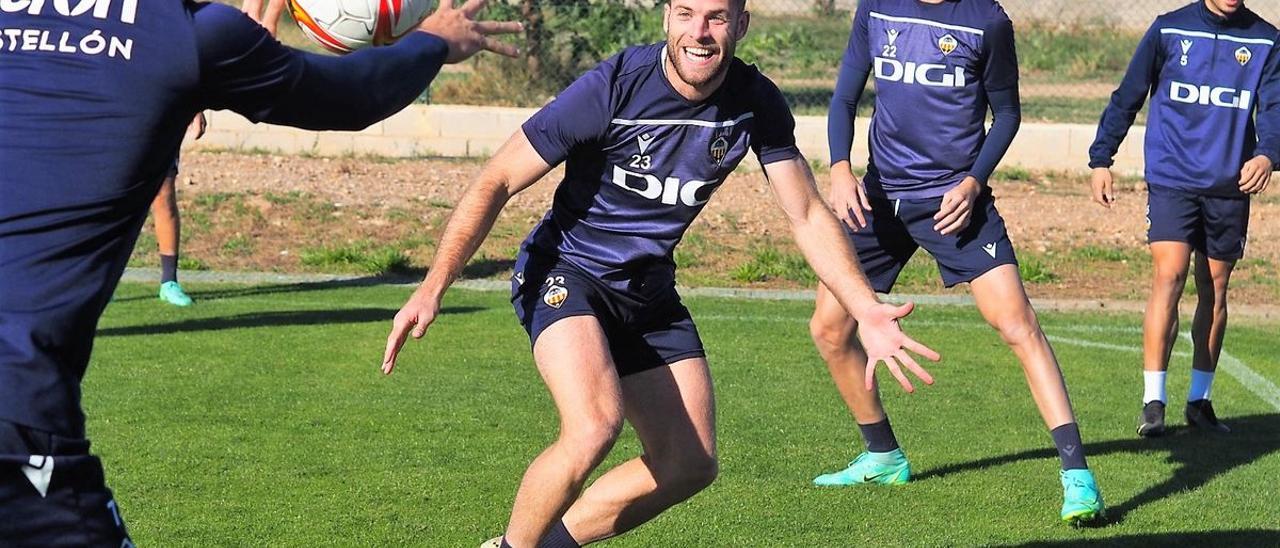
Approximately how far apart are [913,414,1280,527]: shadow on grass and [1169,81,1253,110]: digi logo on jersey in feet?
5.20

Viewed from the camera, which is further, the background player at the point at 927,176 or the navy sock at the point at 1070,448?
the background player at the point at 927,176

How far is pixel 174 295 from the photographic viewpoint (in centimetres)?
1143

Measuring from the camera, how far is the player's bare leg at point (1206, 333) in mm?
8258

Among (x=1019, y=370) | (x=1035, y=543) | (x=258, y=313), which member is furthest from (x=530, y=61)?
(x=1035, y=543)

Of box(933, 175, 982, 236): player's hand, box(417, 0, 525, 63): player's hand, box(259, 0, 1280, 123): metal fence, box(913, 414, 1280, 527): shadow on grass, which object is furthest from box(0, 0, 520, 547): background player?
box(259, 0, 1280, 123): metal fence

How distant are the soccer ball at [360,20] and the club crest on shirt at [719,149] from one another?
97 centimetres

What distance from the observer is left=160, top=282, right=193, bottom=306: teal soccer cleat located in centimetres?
1139

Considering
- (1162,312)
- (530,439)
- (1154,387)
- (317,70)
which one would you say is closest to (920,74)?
(1162,312)

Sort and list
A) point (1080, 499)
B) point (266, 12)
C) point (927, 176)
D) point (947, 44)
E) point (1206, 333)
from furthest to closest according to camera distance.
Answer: point (1206, 333), point (927, 176), point (947, 44), point (1080, 499), point (266, 12)

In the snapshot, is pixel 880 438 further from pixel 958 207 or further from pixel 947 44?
pixel 947 44

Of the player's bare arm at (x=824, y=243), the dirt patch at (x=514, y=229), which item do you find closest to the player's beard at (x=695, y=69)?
the player's bare arm at (x=824, y=243)

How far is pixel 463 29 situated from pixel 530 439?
3.94m

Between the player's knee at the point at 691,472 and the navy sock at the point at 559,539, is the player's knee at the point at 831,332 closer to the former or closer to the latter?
the player's knee at the point at 691,472

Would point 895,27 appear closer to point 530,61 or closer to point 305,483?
point 305,483
